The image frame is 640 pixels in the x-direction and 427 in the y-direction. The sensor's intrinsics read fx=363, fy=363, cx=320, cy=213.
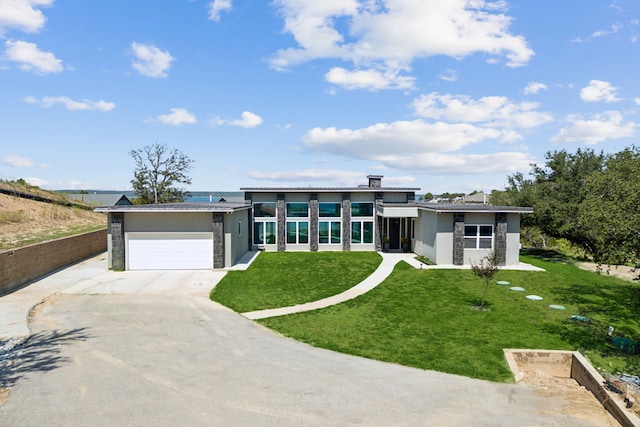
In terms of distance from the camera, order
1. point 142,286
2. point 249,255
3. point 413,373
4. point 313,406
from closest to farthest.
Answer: point 313,406
point 413,373
point 142,286
point 249,255

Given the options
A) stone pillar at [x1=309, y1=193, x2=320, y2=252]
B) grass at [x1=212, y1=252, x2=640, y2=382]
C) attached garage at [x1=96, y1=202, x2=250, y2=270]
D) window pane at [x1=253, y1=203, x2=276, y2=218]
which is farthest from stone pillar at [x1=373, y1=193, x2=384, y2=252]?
attached garage at [x1=96, y1=202, x2=250, y2=270]

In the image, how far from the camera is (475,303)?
15336 millimetres

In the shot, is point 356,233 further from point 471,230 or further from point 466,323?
point 466,323

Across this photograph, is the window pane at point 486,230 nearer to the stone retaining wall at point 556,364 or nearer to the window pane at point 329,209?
the window pane at point 329,209

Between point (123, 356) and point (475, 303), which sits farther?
point (475, 303)

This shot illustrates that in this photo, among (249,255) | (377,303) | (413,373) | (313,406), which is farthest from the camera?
(249,255)

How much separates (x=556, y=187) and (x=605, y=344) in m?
20.4

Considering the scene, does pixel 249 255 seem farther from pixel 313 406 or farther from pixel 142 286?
pixel 313 406

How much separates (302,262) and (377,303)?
9551 mm

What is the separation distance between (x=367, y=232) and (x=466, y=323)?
16828 mm

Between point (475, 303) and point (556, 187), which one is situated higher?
point (556, 187)

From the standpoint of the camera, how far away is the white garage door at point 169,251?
21172 mm

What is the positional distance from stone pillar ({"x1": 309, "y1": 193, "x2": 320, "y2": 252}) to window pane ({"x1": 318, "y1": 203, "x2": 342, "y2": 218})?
37 centimetres

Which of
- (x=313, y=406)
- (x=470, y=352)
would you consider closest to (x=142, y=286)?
(x=313, y=406)
